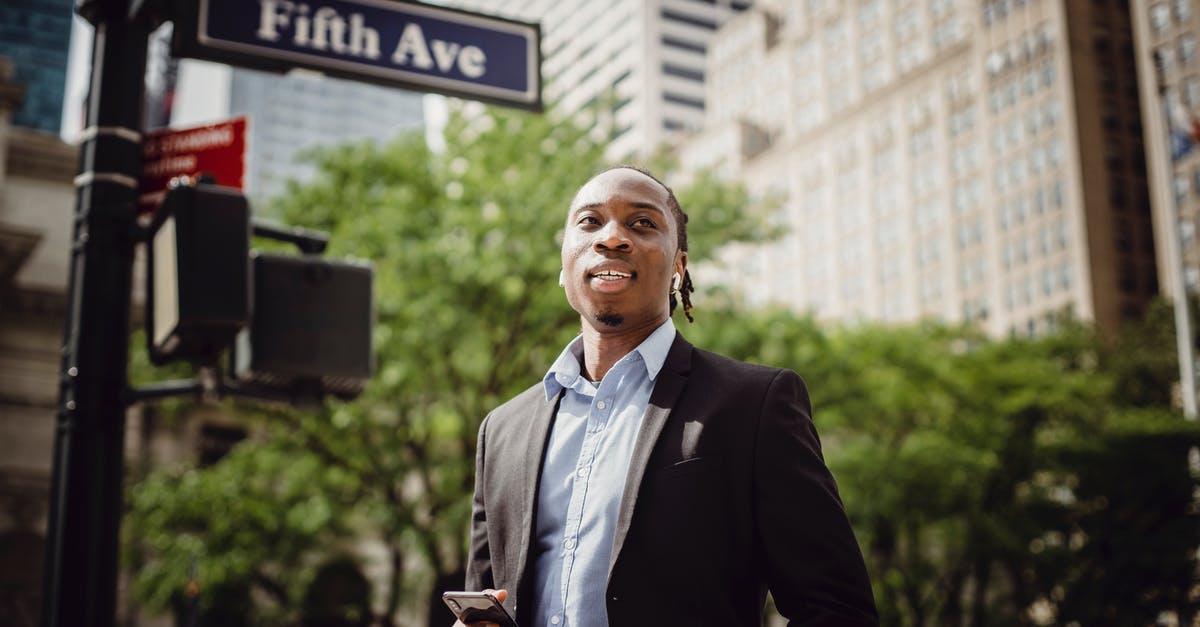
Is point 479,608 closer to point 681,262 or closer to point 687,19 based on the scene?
point 681,262

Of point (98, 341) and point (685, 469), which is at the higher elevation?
point (98, 341)

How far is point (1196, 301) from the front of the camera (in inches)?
1967

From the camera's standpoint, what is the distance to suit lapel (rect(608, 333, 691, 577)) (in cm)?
234

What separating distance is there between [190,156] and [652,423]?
3.31 meters

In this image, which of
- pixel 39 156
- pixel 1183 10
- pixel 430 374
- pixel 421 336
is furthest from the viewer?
pixel 1183 10

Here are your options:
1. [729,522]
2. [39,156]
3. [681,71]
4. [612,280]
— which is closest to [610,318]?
[612,280]

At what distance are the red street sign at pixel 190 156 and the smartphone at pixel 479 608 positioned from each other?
10.1 ft

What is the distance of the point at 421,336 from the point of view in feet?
58.4

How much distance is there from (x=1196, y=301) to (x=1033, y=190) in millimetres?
34679

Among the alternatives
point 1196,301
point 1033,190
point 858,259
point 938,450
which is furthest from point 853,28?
point 938,450

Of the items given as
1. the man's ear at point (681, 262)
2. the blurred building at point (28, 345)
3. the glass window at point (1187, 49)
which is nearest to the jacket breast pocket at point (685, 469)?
the man's ear at point (681, 262)

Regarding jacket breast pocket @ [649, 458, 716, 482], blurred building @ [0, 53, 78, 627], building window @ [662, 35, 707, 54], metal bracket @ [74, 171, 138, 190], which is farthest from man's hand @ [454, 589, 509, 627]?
building window @ [662, 35, 707, 54]

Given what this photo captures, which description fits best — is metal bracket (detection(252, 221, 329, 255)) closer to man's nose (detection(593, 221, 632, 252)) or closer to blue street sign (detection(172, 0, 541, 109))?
blue street sign (detection(172, 0, 541, 109))

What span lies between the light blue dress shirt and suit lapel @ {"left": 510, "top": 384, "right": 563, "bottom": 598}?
0.02 meters
